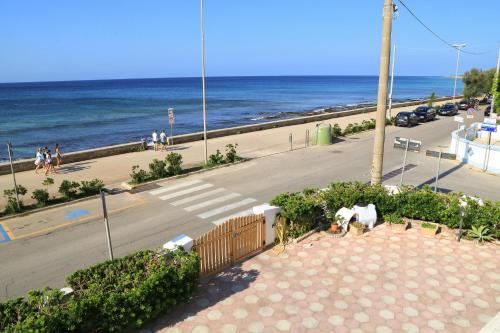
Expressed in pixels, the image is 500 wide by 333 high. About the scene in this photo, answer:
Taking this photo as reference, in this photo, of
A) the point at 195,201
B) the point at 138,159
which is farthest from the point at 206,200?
the point at 138,159

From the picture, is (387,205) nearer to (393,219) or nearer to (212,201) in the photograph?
(393,219)

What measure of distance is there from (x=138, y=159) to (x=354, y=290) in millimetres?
17955

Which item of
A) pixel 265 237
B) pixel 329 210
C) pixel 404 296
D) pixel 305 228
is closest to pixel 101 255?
pixel 265 237


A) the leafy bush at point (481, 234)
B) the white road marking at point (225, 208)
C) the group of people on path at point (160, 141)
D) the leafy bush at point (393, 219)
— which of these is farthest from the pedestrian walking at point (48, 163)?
the leafy bush at point (481, 234)

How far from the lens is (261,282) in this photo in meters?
8.78

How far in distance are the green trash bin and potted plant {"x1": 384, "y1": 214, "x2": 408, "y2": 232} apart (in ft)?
51.1

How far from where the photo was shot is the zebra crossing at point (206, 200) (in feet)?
45.9

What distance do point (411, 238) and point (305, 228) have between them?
300cm

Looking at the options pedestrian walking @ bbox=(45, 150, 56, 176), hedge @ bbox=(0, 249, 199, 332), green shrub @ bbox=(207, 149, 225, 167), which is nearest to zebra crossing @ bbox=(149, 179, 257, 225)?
green shrub @ bbox=(207, 149, 225, 167)

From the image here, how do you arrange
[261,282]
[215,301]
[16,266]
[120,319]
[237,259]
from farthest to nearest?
[16,266] < [237,259] < [261,282] < [215,301] < [120,319]

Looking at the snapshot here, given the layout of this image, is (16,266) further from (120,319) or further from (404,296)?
(404,296)

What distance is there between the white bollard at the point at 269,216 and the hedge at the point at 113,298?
106 inches

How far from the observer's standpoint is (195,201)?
609 inches

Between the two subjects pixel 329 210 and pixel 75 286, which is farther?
pixel 329 210
